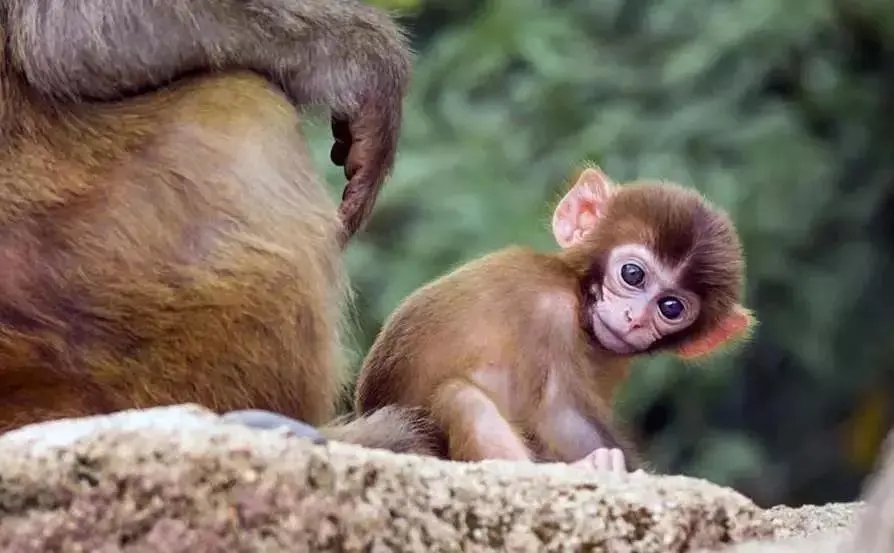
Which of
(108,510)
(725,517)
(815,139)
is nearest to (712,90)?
(815,139)

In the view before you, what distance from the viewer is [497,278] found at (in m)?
2.33

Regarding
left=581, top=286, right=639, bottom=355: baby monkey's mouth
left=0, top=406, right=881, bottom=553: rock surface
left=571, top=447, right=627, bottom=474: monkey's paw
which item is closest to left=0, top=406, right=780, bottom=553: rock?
left=0, top=406, right=881, bottom=553: rock surface

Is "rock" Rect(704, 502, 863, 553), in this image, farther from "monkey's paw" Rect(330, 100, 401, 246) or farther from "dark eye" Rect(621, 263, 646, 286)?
"monkey's paw" Rect(330, 100, 401, 246)

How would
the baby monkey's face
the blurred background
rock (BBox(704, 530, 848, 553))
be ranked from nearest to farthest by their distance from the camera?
rock (BBox(704, 530, 848, 553)) → the baby monkey's face → the blurred background

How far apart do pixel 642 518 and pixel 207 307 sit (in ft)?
2.33

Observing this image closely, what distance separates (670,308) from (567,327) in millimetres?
178

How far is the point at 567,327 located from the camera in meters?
2.28

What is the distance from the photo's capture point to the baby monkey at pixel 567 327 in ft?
7.22

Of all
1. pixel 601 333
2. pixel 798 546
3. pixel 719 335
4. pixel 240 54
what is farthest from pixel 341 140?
pixel 798 546

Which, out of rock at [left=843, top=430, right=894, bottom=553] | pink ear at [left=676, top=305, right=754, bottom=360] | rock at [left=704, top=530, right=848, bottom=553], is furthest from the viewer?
pink ear at [left=676, top=305, right=754, bottom=360]

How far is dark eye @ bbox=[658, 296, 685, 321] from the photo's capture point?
235 centimetres

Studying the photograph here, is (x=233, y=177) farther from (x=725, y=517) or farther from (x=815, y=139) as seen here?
(x=815, y=139)

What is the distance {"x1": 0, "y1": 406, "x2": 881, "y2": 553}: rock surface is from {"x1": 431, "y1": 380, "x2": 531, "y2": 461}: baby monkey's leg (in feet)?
1.34

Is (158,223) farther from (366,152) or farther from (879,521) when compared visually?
(879,521)
